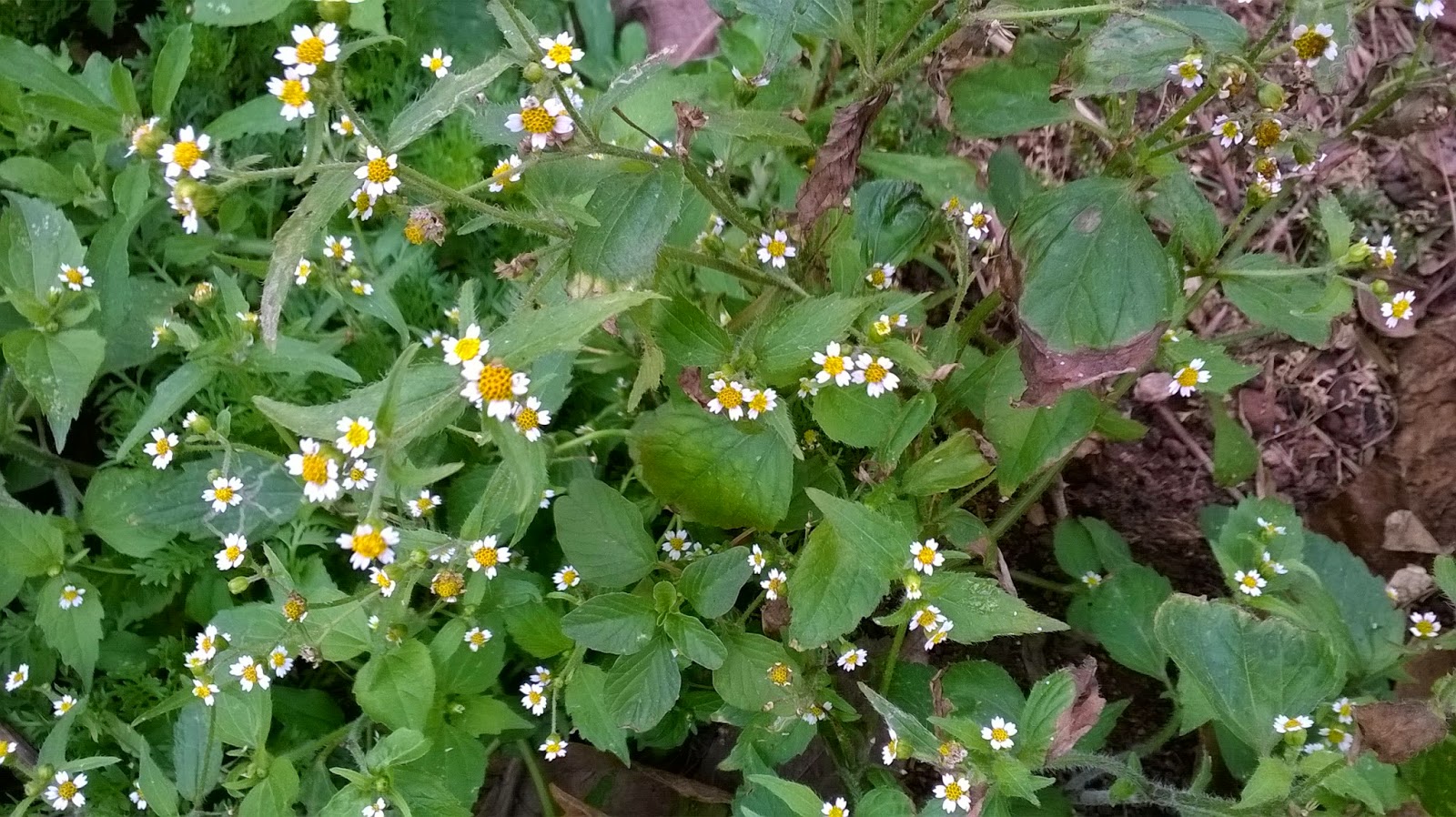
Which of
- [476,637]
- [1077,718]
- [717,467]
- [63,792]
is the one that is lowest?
[63,792]

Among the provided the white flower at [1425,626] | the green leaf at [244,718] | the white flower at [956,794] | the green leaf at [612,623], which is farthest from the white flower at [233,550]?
the white flower at [1425,626]

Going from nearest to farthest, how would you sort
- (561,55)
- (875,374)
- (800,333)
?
(561,55)
(800,333)
(875,374)

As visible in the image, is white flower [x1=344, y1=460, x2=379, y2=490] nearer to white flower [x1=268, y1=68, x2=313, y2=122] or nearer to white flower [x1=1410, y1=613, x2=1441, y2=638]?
white flower [x1=268, y1=68, x2=313, y2=122]

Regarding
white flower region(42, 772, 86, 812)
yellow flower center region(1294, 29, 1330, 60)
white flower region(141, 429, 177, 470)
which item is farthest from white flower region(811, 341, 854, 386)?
white flower region(42, 772, 86, 812)

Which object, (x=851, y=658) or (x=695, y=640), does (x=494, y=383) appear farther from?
(x=851, y=658)

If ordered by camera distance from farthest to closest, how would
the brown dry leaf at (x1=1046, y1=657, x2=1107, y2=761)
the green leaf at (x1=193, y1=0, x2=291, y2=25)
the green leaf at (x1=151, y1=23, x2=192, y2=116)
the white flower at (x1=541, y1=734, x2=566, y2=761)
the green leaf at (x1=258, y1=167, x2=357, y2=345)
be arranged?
the green leaf at (x1=193, y1=0, x2=291, y2=25) → the green leaf at (x1=151, y1=23, x2=192, y2=116) → the white flower at (x1=541, y1=734, x2=566, y2=761) → the brown dry leaf at (x1=1046, y1=657, x2=1107, y2=761) → the green leaf at (x1=258, y1=167, x2=357, y2=345)

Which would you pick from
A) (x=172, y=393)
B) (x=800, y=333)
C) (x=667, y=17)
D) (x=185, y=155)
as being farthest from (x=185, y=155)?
(x=667, y=17)
